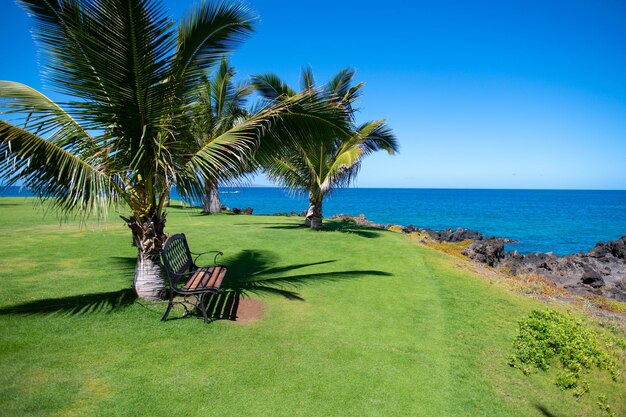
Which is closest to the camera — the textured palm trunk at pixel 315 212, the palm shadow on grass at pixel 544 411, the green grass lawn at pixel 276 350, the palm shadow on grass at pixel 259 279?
the green grass lawn at pixel 276 350

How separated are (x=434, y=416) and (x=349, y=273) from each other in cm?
548

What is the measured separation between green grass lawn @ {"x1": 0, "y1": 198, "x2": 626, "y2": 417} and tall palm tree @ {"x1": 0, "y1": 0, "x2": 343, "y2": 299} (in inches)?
57.9

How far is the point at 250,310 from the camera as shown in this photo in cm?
629

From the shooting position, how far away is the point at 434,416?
145 inches

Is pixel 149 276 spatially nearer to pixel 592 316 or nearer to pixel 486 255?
pixel 592 316

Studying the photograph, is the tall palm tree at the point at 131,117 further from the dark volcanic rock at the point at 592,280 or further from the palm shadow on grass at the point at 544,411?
the dark volcanic rock at the point at 592,280

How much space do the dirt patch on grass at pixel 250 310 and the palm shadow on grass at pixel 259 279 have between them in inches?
3.4

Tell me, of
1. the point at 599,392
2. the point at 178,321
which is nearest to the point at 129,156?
the point at 178,321

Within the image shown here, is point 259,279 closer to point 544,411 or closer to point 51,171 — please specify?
point 51,171

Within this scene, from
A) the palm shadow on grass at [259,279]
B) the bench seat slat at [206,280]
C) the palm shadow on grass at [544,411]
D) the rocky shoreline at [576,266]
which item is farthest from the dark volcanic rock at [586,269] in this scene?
the bench seat slat at [206,280]

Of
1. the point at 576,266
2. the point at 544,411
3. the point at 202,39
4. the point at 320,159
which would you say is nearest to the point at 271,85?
the point at 320,159

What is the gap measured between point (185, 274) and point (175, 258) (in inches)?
13.9

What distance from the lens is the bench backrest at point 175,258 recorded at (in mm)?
5500

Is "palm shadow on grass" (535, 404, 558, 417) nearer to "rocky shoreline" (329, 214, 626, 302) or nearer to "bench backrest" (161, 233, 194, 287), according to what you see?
"bench backrest" (161, 233, 194, 287)
